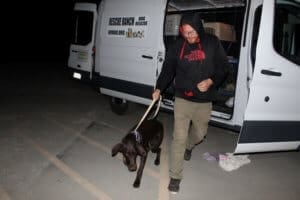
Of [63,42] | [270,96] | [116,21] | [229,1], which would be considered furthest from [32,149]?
[63,42]

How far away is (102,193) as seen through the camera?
3955 mm

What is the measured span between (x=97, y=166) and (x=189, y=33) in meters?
2.21

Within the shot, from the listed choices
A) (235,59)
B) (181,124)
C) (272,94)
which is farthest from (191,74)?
(235,59)

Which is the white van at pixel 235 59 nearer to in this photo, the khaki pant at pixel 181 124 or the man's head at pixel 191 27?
the khaki pant at pixel 181 124

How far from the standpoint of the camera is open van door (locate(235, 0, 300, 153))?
3930mm

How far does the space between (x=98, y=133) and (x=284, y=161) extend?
305cm

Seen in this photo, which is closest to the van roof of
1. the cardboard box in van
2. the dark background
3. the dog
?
the cardboard box in van

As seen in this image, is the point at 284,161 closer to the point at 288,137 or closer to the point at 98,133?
the point at 288,137

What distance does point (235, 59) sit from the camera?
21.0 ft

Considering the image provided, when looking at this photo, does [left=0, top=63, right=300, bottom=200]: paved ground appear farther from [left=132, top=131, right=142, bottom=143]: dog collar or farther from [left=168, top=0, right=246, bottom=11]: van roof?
[left=168, top=0, right=246, bottom=11]: van roof

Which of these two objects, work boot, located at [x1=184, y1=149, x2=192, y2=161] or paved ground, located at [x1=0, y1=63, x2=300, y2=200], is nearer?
paved ground, located at [x1=0, y1=63, x2=300, y2=200]

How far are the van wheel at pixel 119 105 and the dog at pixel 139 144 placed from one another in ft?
8.31

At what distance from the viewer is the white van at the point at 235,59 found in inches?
157

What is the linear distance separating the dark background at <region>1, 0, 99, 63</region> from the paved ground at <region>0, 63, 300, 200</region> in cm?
1527
